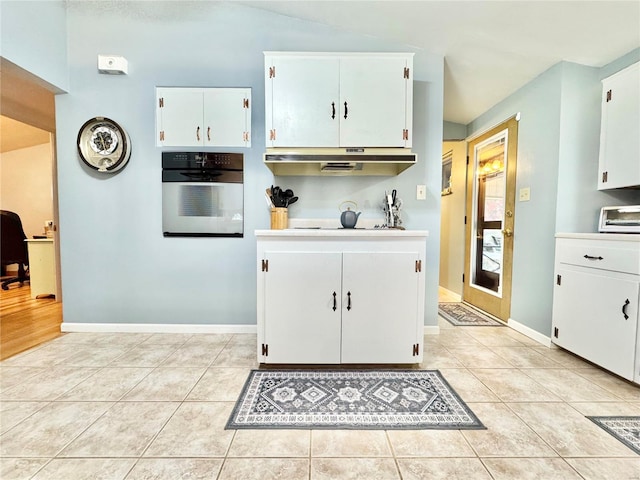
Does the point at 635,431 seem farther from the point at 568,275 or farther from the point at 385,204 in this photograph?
the point at 385,204

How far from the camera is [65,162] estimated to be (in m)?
2.57

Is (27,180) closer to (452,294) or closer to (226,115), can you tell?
(226,115)

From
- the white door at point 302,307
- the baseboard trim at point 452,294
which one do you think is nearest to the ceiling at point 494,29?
the white door at point 302,307

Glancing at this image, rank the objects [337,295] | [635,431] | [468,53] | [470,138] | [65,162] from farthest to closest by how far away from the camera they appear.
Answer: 1. [470,138]
2. [65,162]
3. [468,53]
4. [337,295]
5. [635,431]

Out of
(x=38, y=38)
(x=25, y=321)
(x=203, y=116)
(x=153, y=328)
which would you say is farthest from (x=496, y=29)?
(x=25, y=321)

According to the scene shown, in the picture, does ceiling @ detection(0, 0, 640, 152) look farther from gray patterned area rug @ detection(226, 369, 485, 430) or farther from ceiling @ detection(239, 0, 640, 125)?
gray patterned area rug @ detection(226, 369, 485, 430)

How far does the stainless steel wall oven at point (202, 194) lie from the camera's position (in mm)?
2508

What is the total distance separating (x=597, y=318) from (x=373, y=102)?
7.18 feet

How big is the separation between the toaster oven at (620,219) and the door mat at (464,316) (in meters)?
1.29

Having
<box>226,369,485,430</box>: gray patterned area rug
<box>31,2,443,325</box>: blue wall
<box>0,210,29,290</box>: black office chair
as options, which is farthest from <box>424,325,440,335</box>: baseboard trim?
<box>0,210,29,290</box>: black office chair

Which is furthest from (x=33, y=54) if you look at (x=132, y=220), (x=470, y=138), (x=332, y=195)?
(x=470, y=138)

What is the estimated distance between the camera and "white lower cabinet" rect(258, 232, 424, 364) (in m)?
1.82

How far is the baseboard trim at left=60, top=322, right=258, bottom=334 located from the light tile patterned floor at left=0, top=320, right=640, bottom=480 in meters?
0.47

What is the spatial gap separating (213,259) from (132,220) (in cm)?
84
